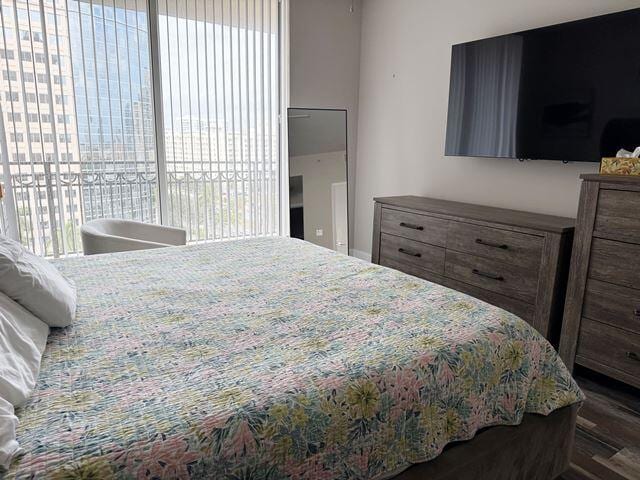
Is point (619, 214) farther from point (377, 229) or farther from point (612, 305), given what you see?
point (377, 229)

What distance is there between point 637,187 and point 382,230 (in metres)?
1.83

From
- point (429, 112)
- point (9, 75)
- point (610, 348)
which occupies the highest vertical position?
point (9, 75)

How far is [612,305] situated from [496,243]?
28.1 inches

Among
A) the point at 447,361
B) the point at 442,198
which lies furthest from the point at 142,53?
the point at 447,361

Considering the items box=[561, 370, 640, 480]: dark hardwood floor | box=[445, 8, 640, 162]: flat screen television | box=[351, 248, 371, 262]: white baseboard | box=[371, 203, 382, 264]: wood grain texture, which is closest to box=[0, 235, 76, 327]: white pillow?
box=[561, 370, 640, 480]: dark hardwood floor

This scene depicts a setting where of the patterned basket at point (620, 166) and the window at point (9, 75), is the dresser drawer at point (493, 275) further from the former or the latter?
the window at point (9, 75)

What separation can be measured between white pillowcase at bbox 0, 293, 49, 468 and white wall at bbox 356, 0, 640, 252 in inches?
113

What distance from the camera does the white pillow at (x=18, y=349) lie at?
0.93 metres

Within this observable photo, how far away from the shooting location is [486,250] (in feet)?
9.01

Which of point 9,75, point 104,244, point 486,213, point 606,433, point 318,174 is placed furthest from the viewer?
point 318,174

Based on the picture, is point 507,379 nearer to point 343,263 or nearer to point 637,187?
point 343,263

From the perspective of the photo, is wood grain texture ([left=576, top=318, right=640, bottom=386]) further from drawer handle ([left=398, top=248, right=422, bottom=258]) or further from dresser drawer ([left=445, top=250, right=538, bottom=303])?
drawer handle ([left=398, top=248, right=422, bottom=258])

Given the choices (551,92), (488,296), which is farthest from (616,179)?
(488,296)

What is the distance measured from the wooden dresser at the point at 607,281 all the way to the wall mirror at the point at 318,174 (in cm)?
231
